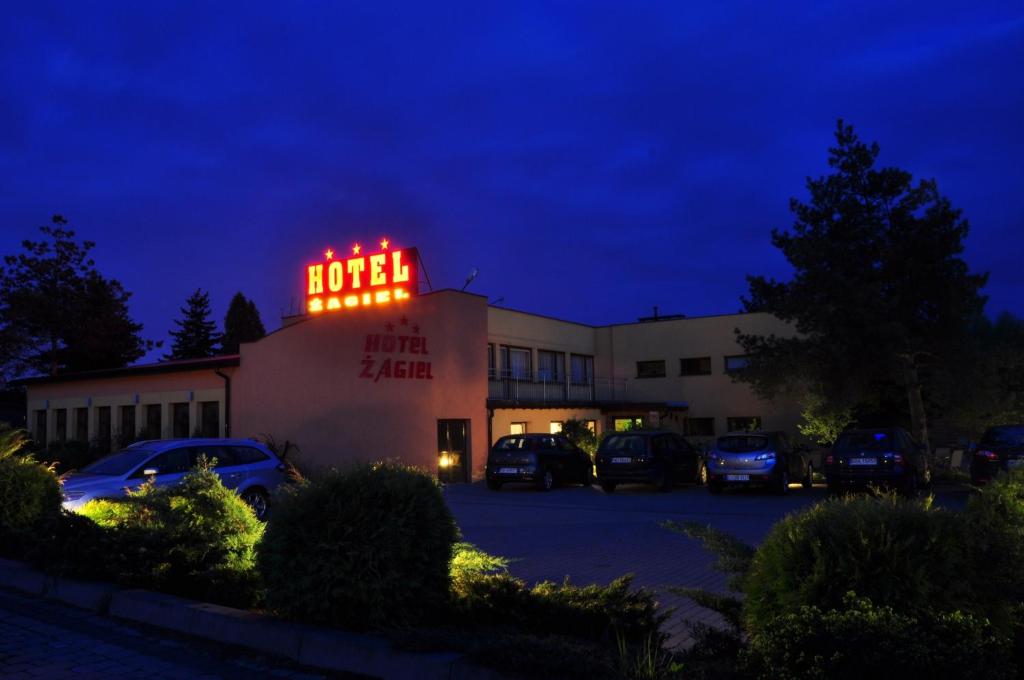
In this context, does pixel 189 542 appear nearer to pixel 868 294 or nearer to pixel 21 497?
pixel 21 497

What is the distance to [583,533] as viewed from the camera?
12469mm

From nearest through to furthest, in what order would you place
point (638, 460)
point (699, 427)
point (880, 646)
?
point (880, 646)
point (638, 460)
point (699, 427)

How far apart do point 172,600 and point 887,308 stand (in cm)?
2049

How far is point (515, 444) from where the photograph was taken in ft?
70.5

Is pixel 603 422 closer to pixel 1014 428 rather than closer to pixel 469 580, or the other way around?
pixel 1014 428

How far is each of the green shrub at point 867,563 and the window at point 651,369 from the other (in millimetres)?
31569

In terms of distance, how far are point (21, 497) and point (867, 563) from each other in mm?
9673

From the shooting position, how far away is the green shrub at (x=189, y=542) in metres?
6.47

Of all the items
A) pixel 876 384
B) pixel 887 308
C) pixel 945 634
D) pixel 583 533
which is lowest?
pixel 583 533

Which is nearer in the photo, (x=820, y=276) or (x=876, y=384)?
(x=820, y=276)

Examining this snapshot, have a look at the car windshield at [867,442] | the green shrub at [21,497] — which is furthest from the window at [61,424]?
the car windshield at [867,442]

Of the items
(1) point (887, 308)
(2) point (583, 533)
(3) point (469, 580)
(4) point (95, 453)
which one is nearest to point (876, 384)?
(1) point (887, 308)

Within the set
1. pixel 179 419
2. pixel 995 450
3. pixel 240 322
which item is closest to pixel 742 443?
pixel 995 450

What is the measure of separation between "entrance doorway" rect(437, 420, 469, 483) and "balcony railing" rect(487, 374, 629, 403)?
200 centimetres
